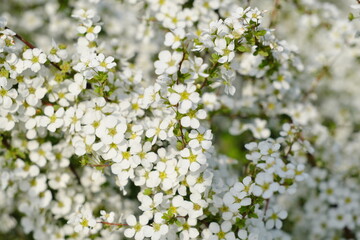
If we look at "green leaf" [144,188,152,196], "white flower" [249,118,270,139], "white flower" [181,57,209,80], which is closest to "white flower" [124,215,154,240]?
"green leaf" [144,188,152,196]

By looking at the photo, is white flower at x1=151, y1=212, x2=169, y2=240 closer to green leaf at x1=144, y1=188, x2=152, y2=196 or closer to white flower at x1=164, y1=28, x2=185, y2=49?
green leaf at x1=144, y1=188, x2=152, y2=196

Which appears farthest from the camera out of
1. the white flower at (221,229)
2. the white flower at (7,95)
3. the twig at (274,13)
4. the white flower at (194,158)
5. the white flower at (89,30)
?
the twig at (274,13)

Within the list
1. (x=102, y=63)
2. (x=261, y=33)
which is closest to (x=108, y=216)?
(x=102, y=63)

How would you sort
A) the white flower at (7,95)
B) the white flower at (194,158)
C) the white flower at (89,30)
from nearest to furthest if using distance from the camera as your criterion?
the white flower at (194,158) → the white flower at (7,95) → the white flower at (89,30)

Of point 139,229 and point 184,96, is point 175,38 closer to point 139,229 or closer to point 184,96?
point 184,96

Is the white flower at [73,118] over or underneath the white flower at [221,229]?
over

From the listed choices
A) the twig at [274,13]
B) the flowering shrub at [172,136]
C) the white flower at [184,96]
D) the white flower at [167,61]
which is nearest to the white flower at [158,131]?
the flowering shrub at [172,136]

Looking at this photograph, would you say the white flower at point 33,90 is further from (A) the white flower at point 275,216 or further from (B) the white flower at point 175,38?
(A) the white flower at point 275,216

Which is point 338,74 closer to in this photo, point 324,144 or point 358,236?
point 324,144
